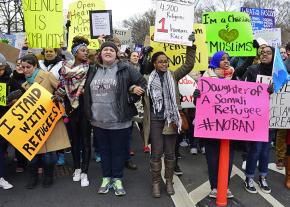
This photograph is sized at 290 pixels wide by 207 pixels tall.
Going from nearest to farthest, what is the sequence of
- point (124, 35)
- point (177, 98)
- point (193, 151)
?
1. point (177, 98)
2. point (193, 151)
3. point (124, 35)

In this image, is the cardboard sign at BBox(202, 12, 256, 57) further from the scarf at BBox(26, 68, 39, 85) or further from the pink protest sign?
the scarf at BBox(26, 68, 39, 85)

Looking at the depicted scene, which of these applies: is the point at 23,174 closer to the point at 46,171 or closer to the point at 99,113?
the point at 46,171

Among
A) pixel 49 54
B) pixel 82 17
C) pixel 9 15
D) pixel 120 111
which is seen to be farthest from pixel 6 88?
pixel 9 15

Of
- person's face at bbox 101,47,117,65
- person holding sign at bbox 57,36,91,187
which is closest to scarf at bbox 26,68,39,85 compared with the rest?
person holding sign at bbox 57,36,91,187

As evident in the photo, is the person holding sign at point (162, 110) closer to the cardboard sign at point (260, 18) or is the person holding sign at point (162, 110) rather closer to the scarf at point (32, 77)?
the scarf at point (32, 77)

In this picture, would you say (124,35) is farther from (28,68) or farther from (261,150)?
(261,150)

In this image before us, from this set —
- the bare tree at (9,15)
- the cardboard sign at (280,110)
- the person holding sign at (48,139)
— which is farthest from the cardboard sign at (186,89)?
the bare tree at (9,15)

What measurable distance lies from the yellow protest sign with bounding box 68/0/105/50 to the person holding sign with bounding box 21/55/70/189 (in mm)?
2581

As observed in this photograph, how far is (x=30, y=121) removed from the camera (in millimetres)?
5117

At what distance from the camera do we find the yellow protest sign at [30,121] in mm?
5000

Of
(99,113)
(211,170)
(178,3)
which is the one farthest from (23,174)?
(178,3)

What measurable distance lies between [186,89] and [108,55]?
1.73 meters

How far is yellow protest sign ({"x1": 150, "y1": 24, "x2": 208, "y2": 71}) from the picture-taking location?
5.68 metres

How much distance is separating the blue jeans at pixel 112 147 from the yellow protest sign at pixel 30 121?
2.19ft
